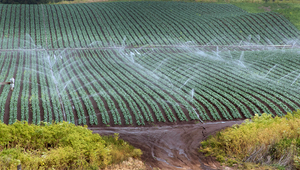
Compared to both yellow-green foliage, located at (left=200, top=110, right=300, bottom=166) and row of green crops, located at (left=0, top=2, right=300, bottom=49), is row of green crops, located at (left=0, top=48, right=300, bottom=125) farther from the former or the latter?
row of green crops, located at (left=0, top=2, right=300, bottom=49)

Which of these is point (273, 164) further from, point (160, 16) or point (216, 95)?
point (160, 16)

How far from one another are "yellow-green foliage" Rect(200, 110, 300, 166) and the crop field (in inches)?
177

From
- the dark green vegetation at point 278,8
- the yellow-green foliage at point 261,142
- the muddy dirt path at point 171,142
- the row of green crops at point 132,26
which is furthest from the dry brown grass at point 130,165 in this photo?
the dark green vegetation at point 278,8

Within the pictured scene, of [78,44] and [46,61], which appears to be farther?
[78,44]

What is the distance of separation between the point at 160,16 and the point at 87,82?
28.8m

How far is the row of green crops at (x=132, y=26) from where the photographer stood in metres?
40.2

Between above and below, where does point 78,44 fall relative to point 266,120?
above

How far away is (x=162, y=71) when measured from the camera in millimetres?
29016

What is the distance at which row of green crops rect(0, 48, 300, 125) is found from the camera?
61.5 feet

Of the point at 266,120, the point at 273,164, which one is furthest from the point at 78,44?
the point at 273,164

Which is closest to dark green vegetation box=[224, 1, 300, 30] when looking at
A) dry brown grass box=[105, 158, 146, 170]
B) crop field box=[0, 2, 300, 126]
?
crop field box=[0, 2, 300, 126]

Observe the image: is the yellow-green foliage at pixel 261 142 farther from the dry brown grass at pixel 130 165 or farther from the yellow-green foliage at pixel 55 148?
the yellow-green foliage at pixel 55 148

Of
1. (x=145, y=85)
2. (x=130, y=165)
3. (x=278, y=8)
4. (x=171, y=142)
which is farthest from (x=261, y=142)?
(x=278, y=8)

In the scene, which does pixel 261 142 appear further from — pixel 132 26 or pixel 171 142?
pixel 132 26
